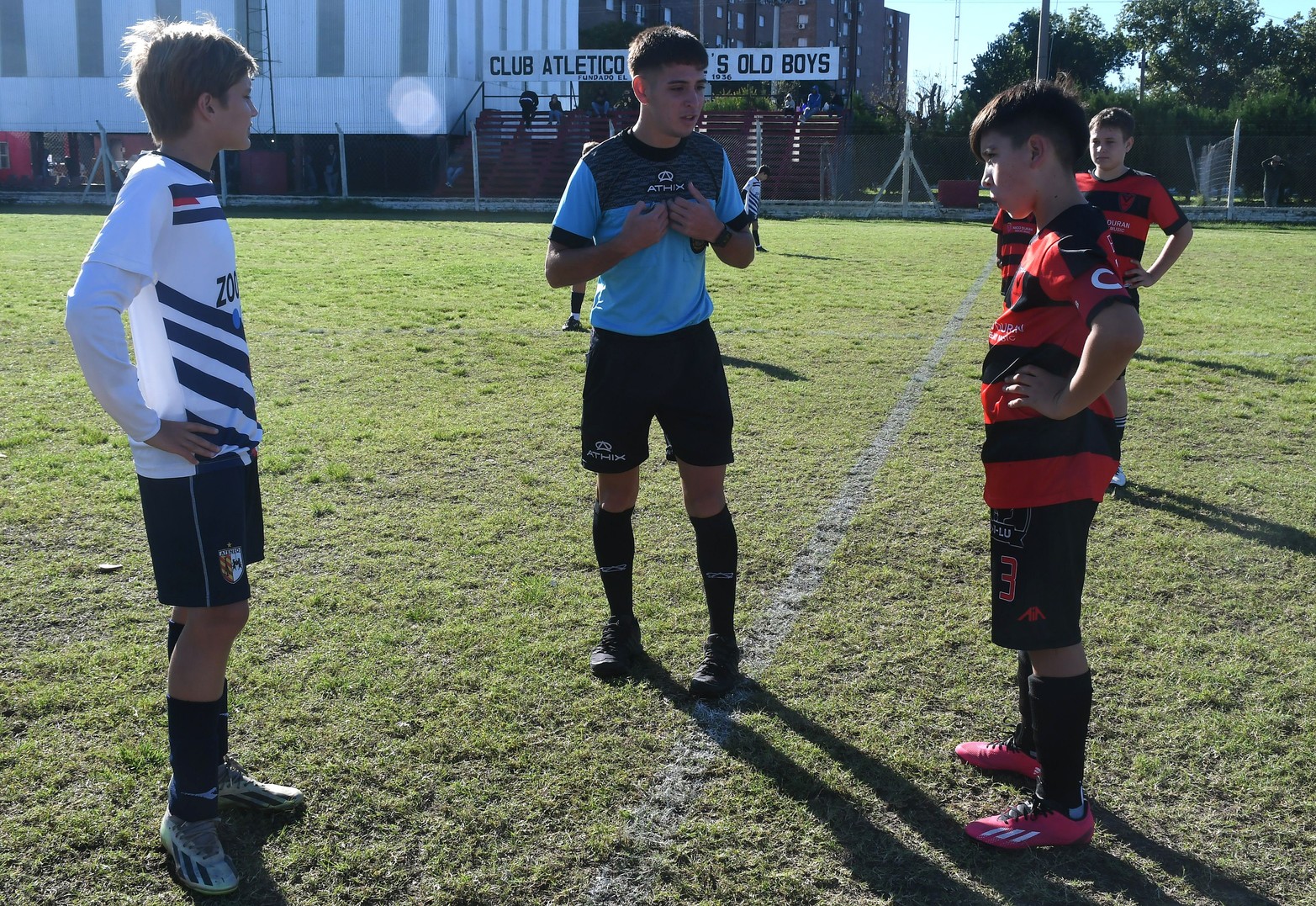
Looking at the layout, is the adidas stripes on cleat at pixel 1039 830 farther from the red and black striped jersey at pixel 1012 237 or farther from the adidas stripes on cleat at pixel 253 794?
the red and black striped jersey at pixel 1012 237

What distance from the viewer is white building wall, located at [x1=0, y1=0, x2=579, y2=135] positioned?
36469 mm

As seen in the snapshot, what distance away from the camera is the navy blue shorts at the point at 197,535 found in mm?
2592

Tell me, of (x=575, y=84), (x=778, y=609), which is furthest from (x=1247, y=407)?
(x=575, y=84)

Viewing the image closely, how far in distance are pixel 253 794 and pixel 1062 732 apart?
213 centimetres

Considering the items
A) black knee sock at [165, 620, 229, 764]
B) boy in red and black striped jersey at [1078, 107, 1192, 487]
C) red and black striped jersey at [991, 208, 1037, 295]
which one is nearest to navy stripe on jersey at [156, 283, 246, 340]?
black knee sock at [165, 620, 229, 764]

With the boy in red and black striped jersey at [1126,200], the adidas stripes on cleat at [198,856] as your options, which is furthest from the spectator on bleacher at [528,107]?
the adidas stripes on cleat at [198,856]

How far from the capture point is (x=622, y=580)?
Result: 393 cm

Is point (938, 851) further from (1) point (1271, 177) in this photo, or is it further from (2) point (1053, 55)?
(2) point (1053, 55)

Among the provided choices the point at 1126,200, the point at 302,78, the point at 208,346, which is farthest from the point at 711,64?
the point at 208,346

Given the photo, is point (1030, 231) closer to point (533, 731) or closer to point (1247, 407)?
point (1247, 407)

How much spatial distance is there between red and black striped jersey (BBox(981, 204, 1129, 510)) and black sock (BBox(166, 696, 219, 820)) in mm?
2074

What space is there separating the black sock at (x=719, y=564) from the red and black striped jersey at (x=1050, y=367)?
1.15 metres

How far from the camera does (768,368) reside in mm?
8953

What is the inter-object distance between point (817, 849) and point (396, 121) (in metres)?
37.1
